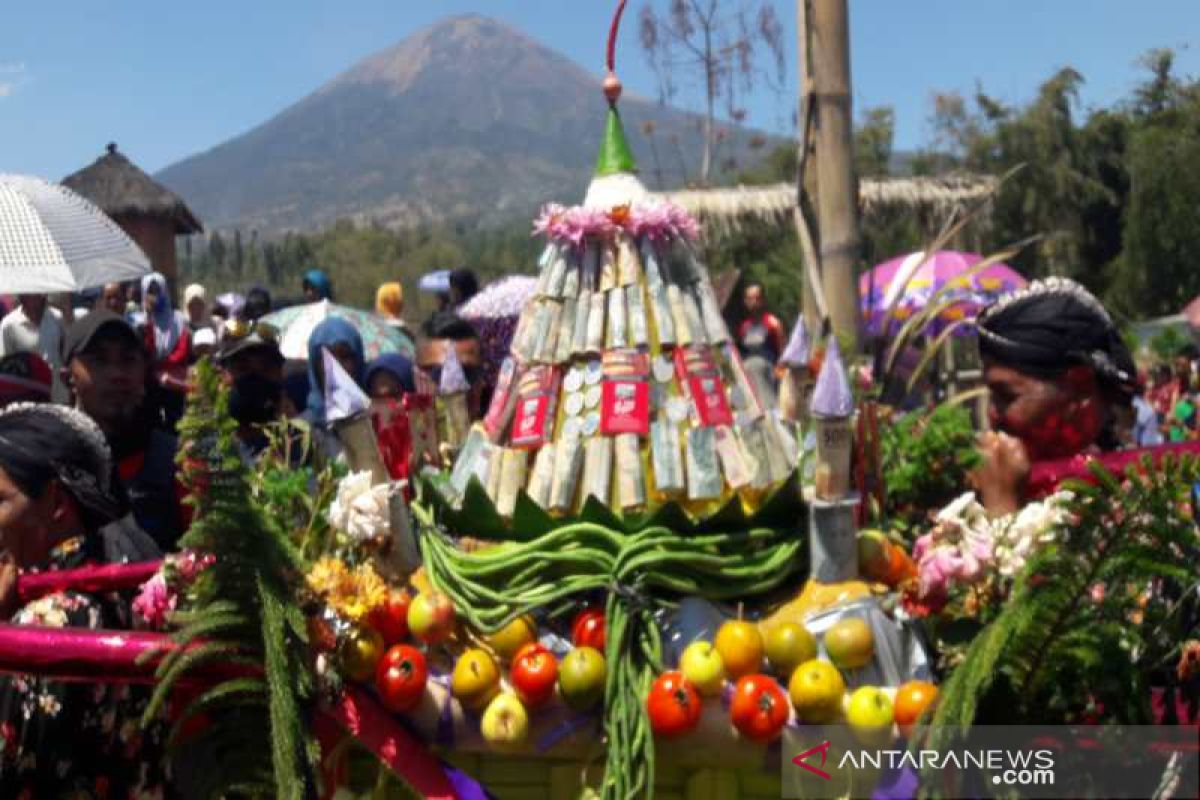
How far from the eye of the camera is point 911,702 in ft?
Result: 8.29

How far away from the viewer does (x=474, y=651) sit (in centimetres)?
281

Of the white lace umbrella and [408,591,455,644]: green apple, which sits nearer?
[408,591,455,644]: green apple

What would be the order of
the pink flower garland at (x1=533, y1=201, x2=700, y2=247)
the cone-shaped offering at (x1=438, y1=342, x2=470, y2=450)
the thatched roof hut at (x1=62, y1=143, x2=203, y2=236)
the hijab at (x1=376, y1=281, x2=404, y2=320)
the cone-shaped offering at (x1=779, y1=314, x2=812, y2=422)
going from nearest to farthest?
the pink flower garland at (x1=533, y1=201, x2=700, y2=247) → the cone-shaped offering at (x1=779, y1=314, x2=812, y2=422) → the cone-shaped offering at (x1=438, y1=342, x2=470, y2=450) → the hijab at (x1=376, y1=281, x2=404, y2=320) → the thatched roof hut at (x1=62, y1=143, x2=203, y2=236)

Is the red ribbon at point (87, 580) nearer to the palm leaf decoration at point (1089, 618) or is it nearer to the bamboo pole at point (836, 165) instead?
the palm leaf decoration at point (1089, 618)

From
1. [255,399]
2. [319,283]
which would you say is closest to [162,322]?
[319,283]

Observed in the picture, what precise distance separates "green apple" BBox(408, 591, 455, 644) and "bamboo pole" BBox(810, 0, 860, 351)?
2436 mm

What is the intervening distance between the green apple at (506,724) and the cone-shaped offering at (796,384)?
1077mm

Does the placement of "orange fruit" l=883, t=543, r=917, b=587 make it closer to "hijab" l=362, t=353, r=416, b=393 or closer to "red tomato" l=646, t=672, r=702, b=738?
"red tomato" l=646, t=672, r=702, b=738

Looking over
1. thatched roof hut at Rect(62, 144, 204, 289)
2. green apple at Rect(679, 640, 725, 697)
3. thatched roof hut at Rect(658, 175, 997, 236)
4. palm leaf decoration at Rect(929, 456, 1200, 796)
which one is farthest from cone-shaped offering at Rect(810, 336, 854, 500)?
thatched roof hut at Rect(658, 175, 997, 236)

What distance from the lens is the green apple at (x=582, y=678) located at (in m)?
2.70

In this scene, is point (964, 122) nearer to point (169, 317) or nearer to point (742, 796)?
point (169, 317)

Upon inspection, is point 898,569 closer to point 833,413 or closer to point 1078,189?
point 833,413

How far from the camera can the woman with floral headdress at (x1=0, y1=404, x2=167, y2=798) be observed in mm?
2826

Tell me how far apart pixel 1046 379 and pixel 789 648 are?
3.15 feet
